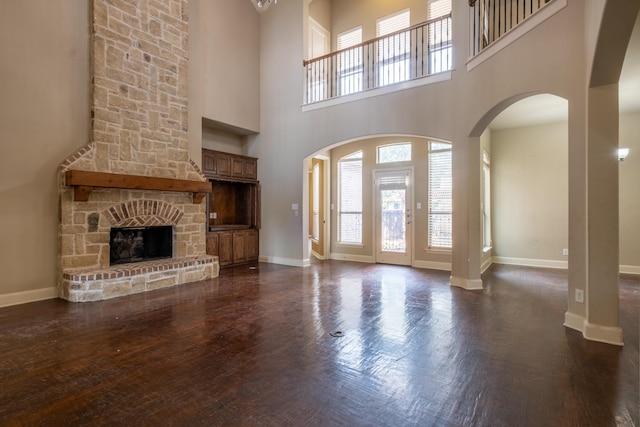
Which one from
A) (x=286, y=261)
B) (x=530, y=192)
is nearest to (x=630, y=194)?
(x=530, y=192)

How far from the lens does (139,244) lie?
564 cm

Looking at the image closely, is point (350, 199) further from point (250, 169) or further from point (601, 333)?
point (601, 333)

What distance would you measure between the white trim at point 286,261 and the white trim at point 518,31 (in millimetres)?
4780

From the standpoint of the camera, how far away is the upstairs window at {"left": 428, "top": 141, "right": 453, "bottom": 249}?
662cm

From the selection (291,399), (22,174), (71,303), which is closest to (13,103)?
(22,174)

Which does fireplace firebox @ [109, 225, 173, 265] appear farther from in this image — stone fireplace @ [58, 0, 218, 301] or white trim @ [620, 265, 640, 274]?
white trim @ [620, 265, 640, 274]

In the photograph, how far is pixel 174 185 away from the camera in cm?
540

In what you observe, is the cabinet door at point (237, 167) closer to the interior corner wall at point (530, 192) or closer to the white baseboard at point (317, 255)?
the white baseboard at point (317, 255)

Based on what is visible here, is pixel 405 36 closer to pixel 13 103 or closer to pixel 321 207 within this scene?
pixel 321 207

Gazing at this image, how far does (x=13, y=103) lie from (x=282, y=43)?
5138 millimetres

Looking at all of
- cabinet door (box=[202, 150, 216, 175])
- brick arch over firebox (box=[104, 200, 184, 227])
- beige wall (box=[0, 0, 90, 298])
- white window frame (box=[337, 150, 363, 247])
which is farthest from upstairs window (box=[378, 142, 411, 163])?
beige wall (box=[0, 0, 90, 298])

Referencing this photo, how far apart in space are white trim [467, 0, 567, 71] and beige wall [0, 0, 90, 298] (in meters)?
5.75

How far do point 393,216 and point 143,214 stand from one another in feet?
16.6

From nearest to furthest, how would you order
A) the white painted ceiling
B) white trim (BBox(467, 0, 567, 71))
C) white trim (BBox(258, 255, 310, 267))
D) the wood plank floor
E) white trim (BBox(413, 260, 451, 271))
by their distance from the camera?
the wood plank floor → white trim (BBox(467, 0, 567, 71)) → the white painted ceiling → white trim (BBox(413, 260, 451, 271)) → white trim (BBox(258, 255, 310, 267))
